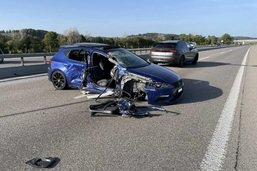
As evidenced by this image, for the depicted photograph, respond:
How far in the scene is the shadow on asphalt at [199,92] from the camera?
882 centimetres

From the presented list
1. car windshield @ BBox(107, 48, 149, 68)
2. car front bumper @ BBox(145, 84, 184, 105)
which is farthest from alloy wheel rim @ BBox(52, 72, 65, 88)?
car front bumper @ BBox(145, 84, 184, 105)

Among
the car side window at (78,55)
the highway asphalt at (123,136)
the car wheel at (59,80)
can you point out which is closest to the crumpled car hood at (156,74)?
the highway asphalt at (123,136)

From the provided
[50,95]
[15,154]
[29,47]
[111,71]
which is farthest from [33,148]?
[29,47]

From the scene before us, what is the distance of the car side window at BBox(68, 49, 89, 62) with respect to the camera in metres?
9.52

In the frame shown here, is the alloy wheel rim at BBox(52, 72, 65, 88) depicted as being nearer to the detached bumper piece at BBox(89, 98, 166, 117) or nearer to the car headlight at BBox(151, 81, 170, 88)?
the detached bumper piece at BBox(89, 98, 166, 117)

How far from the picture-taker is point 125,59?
9062 millimetres

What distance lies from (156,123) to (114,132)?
3.23 feet

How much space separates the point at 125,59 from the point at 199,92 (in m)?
2.59

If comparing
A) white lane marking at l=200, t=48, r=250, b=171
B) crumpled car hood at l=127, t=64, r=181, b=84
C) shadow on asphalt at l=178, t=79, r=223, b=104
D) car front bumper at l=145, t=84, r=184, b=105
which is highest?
crumpled car hood at l=127, t=64, r=181, b=84

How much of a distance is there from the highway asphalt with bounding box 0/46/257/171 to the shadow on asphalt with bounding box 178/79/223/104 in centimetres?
11

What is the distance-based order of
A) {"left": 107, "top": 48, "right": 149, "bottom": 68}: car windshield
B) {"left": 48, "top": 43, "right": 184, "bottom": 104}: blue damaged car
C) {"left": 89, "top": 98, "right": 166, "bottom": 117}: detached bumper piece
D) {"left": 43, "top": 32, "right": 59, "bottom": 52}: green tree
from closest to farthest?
{"left": 89, "top": 98, "right": 166, "bottom": 117}: detached bumper piece → {"left": 48, "top": 43, "right": 184, "bottom": 104}: blue damaged car → {"left": 107, "top": 48, "right": 149, "bottom": 68}: car windshield → {"left": 43, "top": 32, "right": 59, "bottom": 52}: green tree

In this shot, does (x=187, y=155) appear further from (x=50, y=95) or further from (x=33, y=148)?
(x=50, y=95)

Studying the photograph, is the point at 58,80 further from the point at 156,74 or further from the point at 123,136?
the point at 123,136

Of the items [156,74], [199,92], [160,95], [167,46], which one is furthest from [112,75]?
[167,46]
